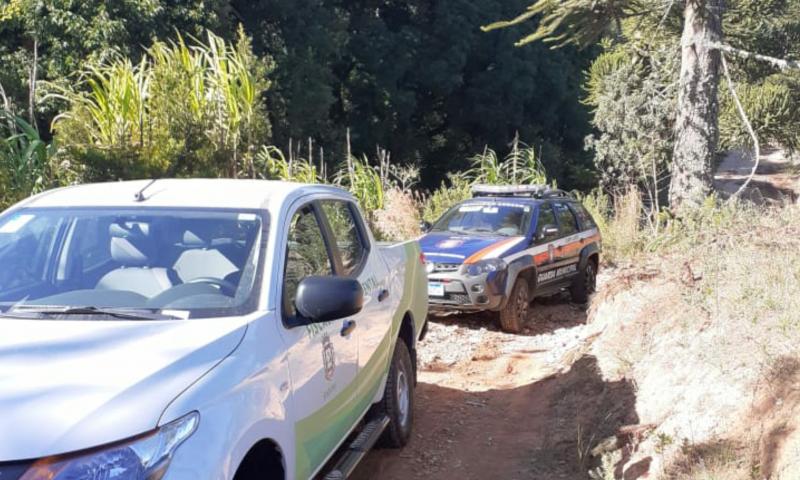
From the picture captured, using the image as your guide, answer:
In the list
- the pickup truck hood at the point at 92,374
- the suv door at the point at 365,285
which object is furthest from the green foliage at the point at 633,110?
the pickup truck hood at the point at 92,374

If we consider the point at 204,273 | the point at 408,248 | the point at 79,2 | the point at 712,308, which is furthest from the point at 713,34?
the point at 79,2

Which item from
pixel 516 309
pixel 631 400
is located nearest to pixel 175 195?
pixel 631 400

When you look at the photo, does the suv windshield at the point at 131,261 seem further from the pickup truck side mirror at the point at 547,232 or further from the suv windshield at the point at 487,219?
the pickup truck side mirror at the point at 547,232

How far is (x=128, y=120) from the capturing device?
28.0ft

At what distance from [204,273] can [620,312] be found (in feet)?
17.1

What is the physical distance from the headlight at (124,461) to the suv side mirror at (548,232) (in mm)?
7998

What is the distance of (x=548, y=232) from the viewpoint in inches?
401

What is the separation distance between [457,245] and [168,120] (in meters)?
3.54

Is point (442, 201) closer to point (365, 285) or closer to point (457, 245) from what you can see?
point (457, 245)

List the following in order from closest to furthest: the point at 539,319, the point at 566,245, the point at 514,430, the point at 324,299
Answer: the point at 324,299 < the point at 514,430 < the point at 539,319 < the point at 566,245

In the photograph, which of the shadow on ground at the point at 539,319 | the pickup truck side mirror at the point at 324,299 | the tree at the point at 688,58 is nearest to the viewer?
the pickup truck side mirror at the point at 324,299

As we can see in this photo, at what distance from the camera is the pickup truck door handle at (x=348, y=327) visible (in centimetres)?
407

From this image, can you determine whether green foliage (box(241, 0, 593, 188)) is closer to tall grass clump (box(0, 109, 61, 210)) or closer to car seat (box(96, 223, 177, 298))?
tall grass clump (box(0, 109, 61, 210))

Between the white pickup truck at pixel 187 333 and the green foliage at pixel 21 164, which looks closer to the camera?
the white pickup truck at pixel 187 333
